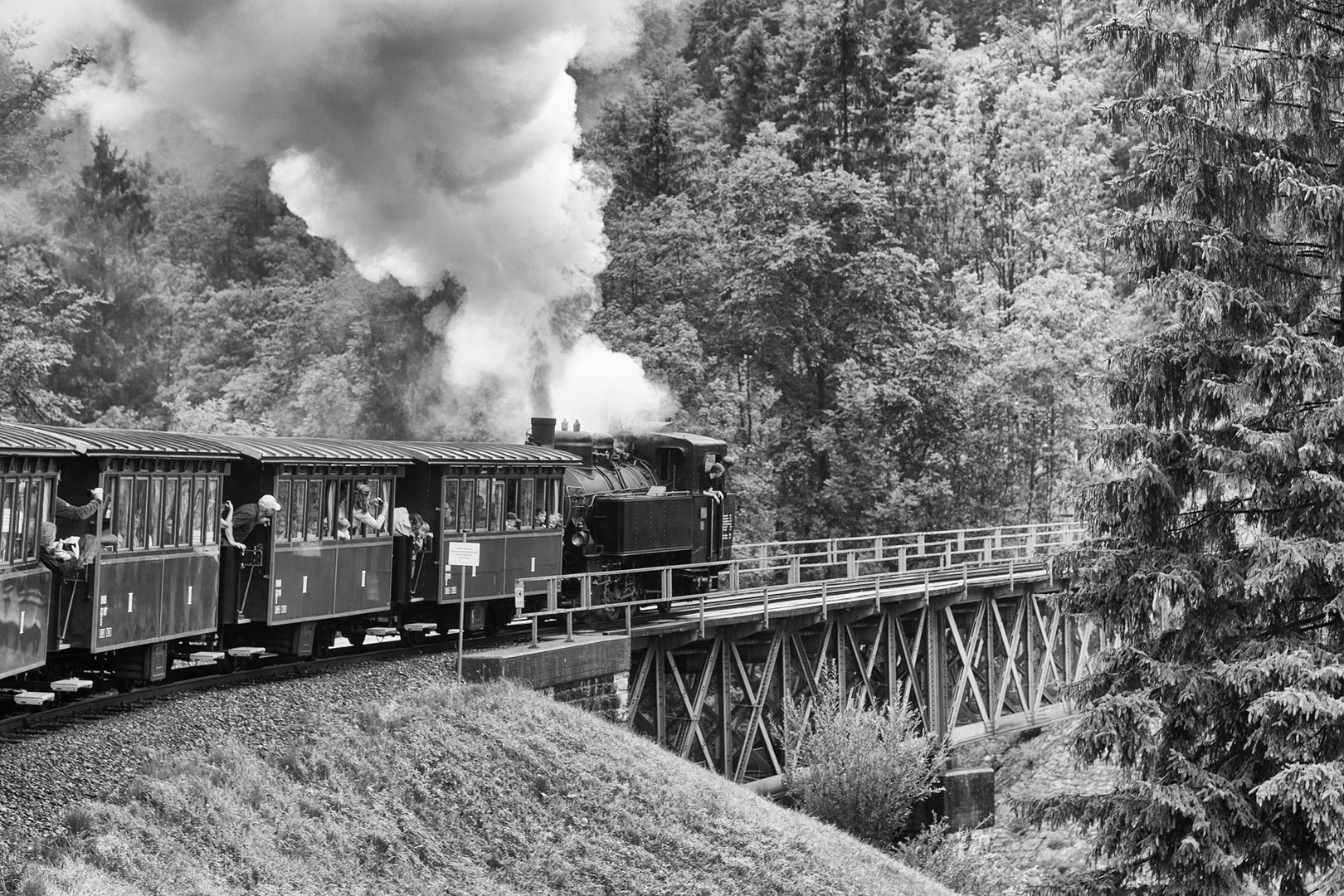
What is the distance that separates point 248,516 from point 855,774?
10777 mm

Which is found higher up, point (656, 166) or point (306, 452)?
point (656, 166)

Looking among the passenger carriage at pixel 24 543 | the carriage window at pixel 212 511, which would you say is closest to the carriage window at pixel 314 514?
the carriage window at pixel 212 511

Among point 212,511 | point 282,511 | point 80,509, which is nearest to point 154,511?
point 212,511

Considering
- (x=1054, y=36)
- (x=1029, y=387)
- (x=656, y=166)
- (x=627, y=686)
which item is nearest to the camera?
(x=627, y=686)

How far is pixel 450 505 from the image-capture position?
21.1m

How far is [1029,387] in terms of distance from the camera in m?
46.1

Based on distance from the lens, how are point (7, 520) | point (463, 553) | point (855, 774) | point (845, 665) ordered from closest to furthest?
point (7, 520) → point (463, 553) → point (855, 774) → point (845, 665)

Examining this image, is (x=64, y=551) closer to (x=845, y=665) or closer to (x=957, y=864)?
(x=957, y=864)

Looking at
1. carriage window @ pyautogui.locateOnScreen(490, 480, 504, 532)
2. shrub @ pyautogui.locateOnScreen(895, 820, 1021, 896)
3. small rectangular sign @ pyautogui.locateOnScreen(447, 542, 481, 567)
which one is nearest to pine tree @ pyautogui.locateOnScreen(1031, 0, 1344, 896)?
small rectangular sign @ pyautogui.locateOnScreen(447, 542, 481, 567)

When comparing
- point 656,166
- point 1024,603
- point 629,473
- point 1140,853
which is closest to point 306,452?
point 629,473

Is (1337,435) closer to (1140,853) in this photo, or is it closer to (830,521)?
(1140,853)

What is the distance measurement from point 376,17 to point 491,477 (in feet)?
49.9

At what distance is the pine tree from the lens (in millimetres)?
14219

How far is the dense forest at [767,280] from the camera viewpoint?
4597 cm
